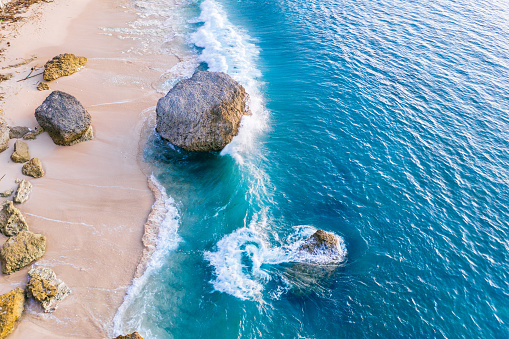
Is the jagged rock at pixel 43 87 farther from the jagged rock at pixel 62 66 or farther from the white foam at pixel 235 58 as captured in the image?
the white foam at pixel 235 58

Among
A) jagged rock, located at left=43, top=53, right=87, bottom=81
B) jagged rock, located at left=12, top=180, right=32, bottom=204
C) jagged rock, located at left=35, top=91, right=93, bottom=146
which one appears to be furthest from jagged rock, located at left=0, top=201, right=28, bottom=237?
jagged rock, located at left=43, top=53, right=87, bottom=81

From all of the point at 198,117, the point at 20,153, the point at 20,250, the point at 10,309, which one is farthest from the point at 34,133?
the point at 10,309

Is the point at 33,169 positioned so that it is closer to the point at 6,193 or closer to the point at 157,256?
the point at 6,193

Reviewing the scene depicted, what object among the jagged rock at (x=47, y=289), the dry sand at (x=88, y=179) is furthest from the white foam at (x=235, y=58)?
the jagged rock at (x=47, y=289)

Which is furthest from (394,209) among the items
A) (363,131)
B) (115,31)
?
(115,31)

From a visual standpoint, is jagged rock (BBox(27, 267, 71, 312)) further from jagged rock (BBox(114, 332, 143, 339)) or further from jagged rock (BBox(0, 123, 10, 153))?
jagged rock (BBox(0, 123, 10, 153))
